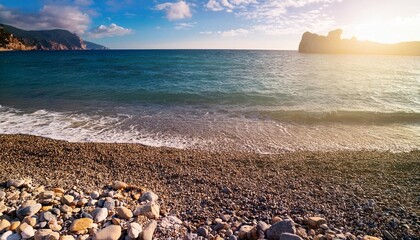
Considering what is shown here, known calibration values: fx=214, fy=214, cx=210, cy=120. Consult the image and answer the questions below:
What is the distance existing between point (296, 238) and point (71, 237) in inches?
150

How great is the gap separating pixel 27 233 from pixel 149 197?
214 cm

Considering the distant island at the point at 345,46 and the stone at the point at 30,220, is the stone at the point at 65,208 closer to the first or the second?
the stone at the point at 30,220

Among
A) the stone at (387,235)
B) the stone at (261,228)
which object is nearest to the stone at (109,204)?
the stone at (261,228)

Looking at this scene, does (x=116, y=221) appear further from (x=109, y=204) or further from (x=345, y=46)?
(x=345, y=46)

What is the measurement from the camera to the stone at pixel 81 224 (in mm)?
3811

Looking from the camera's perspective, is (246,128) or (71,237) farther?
(246,128)

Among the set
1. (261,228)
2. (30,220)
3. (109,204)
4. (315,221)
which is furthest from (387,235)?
(30,220)

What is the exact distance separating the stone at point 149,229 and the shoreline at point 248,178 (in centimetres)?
69

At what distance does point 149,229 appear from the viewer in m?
3.82

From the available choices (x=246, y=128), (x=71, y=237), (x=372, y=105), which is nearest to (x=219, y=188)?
(x=71, y=237)

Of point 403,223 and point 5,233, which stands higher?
point 5,233

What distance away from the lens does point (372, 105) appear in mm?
15555

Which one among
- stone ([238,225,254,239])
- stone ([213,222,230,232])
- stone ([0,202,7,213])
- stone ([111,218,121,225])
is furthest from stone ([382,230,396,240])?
stone ([0,202,7,213])

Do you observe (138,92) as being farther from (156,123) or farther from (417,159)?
(417,159)
